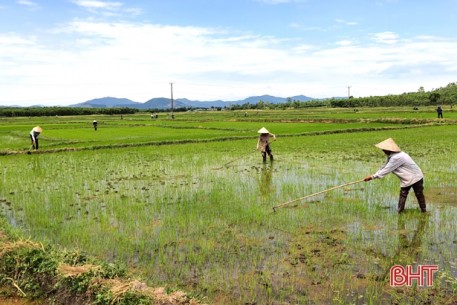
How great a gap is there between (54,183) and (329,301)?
790cm

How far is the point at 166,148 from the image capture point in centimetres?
1661

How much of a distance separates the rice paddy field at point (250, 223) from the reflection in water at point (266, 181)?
5 cm

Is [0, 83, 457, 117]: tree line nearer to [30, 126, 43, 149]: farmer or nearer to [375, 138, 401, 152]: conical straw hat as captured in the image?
[30, 126, 43, 149]: farmer

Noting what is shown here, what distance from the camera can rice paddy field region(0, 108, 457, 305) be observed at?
3994 millimetres

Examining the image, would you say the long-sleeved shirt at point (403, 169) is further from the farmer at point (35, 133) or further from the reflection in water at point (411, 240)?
the farmer at point (35, 133)

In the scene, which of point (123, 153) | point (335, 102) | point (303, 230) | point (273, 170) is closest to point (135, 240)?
point (303, 230)

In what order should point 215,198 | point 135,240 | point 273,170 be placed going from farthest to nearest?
point 273,170 < point 215,198 < point 135,240

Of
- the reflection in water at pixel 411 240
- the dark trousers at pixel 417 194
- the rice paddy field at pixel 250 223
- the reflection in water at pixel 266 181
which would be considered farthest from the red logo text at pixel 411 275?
the reflection in water at pixel 266 181

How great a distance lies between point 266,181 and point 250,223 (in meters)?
3.41

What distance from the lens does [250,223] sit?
597 cm

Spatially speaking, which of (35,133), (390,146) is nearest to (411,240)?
(390,146)

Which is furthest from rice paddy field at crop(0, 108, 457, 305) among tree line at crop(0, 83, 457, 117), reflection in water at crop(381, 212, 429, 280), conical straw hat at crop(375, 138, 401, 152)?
tree line at crop(0, 83, 457, 117)

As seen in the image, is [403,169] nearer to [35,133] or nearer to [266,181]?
[266,181]

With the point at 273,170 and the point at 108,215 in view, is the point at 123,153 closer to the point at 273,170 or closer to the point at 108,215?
the point at 273,170
